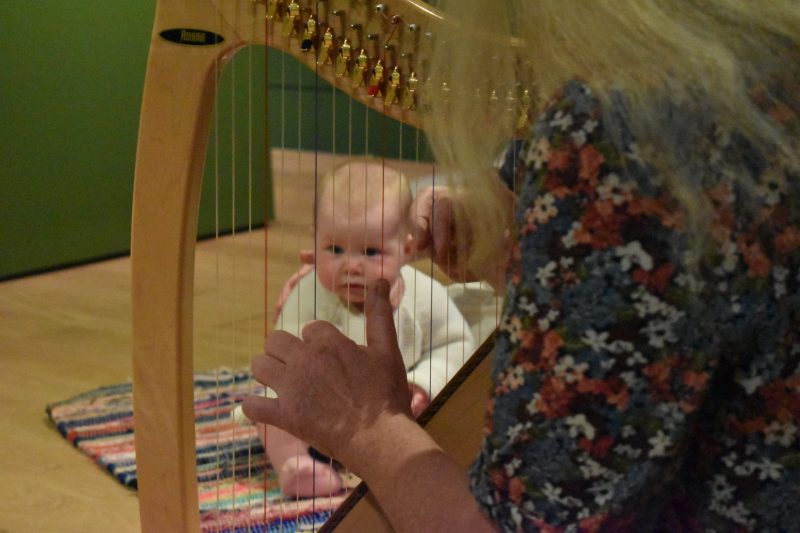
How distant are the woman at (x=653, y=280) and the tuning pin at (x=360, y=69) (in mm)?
353

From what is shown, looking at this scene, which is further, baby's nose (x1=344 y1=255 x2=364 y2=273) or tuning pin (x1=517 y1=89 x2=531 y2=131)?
baby's nose (x1=344 y1=255 x2=364 y2=273)

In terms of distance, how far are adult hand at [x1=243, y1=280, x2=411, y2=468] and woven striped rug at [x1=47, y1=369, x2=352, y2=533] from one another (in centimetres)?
72

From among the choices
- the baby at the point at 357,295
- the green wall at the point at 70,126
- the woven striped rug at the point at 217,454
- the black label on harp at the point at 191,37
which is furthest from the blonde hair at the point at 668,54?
the green wall at the point at 70,126

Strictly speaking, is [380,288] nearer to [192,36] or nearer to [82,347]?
[192,36]

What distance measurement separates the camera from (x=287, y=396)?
854mm

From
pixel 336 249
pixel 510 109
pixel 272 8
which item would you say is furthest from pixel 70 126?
pixel 510 109

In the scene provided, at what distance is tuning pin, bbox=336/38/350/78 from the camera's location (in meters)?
1.02

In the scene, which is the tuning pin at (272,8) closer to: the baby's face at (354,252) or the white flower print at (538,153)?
the white flower print at (538,153)

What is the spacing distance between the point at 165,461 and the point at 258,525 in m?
0.47

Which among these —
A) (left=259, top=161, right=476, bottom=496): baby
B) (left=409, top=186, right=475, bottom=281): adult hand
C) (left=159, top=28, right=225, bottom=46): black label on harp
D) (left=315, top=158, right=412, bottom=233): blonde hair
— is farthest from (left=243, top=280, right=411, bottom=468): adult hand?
(left=259, top=161, right=476, bottom=496): baby

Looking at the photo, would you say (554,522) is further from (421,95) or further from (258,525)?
(258,525)

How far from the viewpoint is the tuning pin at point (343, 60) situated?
102 cm

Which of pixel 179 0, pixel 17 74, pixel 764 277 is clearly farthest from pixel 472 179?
pixel 17 74

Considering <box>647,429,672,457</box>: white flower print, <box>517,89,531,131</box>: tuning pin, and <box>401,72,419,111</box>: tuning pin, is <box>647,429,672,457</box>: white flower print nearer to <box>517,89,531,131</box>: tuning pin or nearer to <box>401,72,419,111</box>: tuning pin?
<box>517,89,531,131</box>: tuning pin
